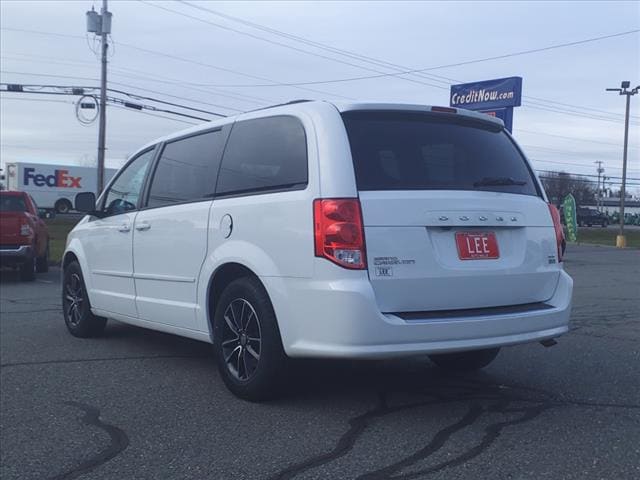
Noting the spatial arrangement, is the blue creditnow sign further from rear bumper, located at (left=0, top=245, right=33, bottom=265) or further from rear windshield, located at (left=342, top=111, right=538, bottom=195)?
rear windshield, located at (left=342, top=111, right=538, bottom=195)

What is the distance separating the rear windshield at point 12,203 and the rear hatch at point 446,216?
38.5ft

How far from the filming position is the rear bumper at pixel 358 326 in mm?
4211

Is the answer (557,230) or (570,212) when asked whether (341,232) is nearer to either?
(557,230)

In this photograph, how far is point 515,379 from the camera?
561 centimetres

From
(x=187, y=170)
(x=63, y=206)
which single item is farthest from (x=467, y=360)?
(x=63, y=206)

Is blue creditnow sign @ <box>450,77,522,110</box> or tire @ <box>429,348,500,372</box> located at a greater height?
blue creditnow sign @ <box>450,77,522,110</box>

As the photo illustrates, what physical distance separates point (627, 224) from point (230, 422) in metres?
86.8

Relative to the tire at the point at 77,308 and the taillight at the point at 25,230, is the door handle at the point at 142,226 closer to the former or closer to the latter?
the tire at the point at 77,308

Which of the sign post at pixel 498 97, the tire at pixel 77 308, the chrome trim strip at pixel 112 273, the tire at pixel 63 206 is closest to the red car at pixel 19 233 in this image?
the tire at pixel 77 308

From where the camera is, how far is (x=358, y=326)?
13.8ft

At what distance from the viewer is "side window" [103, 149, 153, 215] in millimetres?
6609

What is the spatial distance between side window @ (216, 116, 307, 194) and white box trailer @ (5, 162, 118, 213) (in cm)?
5074

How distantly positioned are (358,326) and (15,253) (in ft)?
37.4

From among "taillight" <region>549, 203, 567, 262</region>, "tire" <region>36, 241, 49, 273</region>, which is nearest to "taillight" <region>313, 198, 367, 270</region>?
"taillight" <region>549, 203, 567, 262</region>
